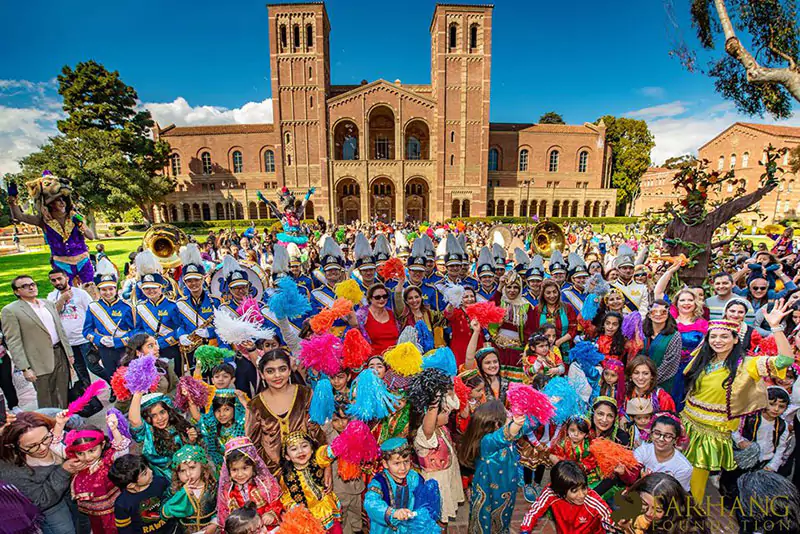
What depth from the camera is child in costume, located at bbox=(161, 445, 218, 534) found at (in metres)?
2.87

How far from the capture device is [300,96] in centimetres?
4078

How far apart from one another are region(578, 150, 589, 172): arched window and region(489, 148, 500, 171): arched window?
1169cm

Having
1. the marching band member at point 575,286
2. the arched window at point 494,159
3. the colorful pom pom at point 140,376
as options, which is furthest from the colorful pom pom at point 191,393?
the arched window at point 494,159

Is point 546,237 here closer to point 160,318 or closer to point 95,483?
point 160,318


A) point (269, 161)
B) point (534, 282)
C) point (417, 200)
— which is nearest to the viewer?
point (534, 282)

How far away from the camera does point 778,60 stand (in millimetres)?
10414

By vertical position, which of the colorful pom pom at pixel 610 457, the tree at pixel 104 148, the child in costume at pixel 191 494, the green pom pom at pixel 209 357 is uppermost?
the tree at pixel 104 148

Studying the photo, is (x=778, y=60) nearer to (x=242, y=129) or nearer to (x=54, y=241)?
(x=54, y=241)

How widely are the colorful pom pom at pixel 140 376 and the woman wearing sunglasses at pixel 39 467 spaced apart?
53 cm

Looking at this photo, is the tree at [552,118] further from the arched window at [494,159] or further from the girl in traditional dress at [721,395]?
the girl in traditional dress at [721,395]

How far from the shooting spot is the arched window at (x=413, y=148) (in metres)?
48.3

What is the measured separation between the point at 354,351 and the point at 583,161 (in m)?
55.6

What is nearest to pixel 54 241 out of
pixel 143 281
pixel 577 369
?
pixel 143 281

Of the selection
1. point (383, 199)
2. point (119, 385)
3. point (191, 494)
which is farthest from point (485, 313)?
point (383, 199)
